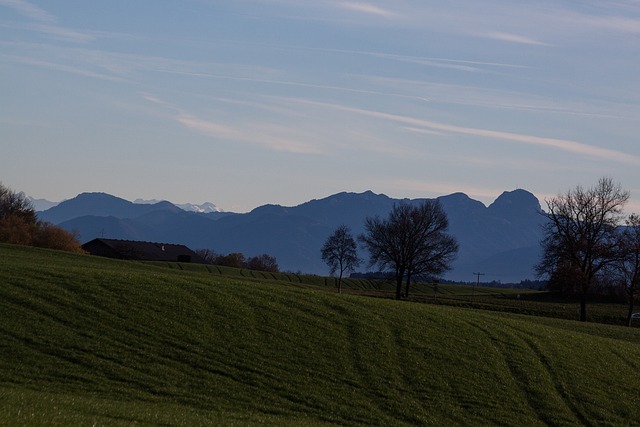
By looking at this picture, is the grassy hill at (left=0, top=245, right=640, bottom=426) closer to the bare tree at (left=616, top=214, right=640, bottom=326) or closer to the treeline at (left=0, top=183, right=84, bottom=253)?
the bare tree at (left=616, top=214, right=640, bottom=326)

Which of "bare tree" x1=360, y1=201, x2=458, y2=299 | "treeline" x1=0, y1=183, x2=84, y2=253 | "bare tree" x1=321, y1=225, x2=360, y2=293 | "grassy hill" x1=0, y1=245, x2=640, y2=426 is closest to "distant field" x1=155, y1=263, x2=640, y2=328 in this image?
"bare tree" x1=360, y1=201, x2=458, y2=299

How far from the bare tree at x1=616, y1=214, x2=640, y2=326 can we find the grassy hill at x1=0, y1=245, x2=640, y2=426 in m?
35.1

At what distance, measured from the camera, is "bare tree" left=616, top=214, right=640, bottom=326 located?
89406 mm

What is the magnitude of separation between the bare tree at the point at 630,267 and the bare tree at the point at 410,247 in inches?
1424

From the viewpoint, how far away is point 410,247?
12588 cm

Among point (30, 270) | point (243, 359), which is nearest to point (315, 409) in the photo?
point (243, 359)

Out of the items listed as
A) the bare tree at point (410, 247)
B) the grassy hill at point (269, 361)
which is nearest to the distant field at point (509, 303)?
the bare tree at point (410, 247)

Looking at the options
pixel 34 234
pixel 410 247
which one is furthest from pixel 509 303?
pixel 34 234

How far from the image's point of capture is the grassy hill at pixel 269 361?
33125 millimetres

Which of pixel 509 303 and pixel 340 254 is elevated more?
pixel 340 254

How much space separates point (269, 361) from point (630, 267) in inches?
2670

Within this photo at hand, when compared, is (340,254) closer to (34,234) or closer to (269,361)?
(34,234)

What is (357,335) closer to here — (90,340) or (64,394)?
(90,340)

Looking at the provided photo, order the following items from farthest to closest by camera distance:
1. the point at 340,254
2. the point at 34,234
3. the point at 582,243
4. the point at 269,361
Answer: the point at 340,254
the point at 34,234
the point at 582,243
the point at 269,361
